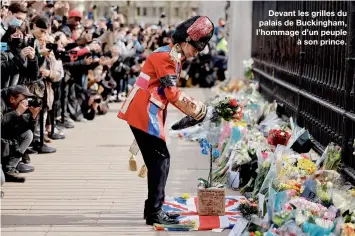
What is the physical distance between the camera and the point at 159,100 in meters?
8.16

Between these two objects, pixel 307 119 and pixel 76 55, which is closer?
pixel 307 119

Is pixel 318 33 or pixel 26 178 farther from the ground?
pixel 318 33

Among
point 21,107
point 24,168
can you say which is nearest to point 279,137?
point 21,107

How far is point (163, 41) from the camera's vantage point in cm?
2239

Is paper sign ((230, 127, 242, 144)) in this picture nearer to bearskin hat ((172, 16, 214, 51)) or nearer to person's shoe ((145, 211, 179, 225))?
person's shoe ((145, 211, 179, 225))

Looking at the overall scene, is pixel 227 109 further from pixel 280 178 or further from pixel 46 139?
pixel 46 139

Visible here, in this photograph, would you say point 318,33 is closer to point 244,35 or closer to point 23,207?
point 23,207

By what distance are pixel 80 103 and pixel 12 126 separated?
699cm

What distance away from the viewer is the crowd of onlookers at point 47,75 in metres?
10.9

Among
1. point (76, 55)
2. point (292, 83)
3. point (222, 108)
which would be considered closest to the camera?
point (222, 108)

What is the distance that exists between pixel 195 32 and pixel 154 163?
126 centimetres

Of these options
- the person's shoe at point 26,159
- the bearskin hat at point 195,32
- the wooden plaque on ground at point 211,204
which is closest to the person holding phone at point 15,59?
the person's shoe at point 26,159

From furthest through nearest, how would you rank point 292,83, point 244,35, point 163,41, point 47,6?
1. point 163,41
2. point 244,35
3. point 47,6
4. point 292,83

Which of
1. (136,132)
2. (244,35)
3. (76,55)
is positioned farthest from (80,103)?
(136,132)
